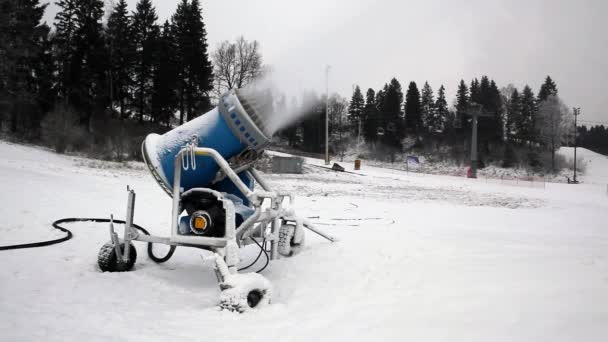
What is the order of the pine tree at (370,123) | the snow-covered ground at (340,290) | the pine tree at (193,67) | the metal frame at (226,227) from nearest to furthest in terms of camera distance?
the snow-covered ground at (340,290) → the metal frame at (226,227) → the pine tree at (193,67) → the pine tree at (370,123)

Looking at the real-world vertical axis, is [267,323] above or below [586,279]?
below

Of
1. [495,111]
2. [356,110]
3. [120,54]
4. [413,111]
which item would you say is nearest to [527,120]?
[495,111]

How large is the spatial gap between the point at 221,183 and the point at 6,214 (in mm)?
4279

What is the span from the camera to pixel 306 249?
5664 millimetres

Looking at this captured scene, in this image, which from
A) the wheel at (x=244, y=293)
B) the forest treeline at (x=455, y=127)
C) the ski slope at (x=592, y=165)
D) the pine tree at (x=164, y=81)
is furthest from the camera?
the forest treeline at (x=455, y=127)

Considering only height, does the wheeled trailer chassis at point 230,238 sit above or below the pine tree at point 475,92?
below

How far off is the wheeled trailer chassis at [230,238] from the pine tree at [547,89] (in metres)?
91.1

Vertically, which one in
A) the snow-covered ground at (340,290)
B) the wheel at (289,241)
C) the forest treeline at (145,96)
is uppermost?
the forest treeline at (145,96)

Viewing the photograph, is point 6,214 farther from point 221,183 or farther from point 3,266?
point 221,183

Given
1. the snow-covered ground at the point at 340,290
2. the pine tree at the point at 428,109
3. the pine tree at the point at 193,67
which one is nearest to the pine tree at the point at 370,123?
the pine tree at the point at 428,109

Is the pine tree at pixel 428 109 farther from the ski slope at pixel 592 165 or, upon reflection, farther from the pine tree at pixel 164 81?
the pine tree at pixel 164 81

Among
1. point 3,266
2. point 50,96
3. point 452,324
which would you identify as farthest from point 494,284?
point 50,96

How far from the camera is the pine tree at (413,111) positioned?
270ft

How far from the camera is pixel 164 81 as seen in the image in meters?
43.3
